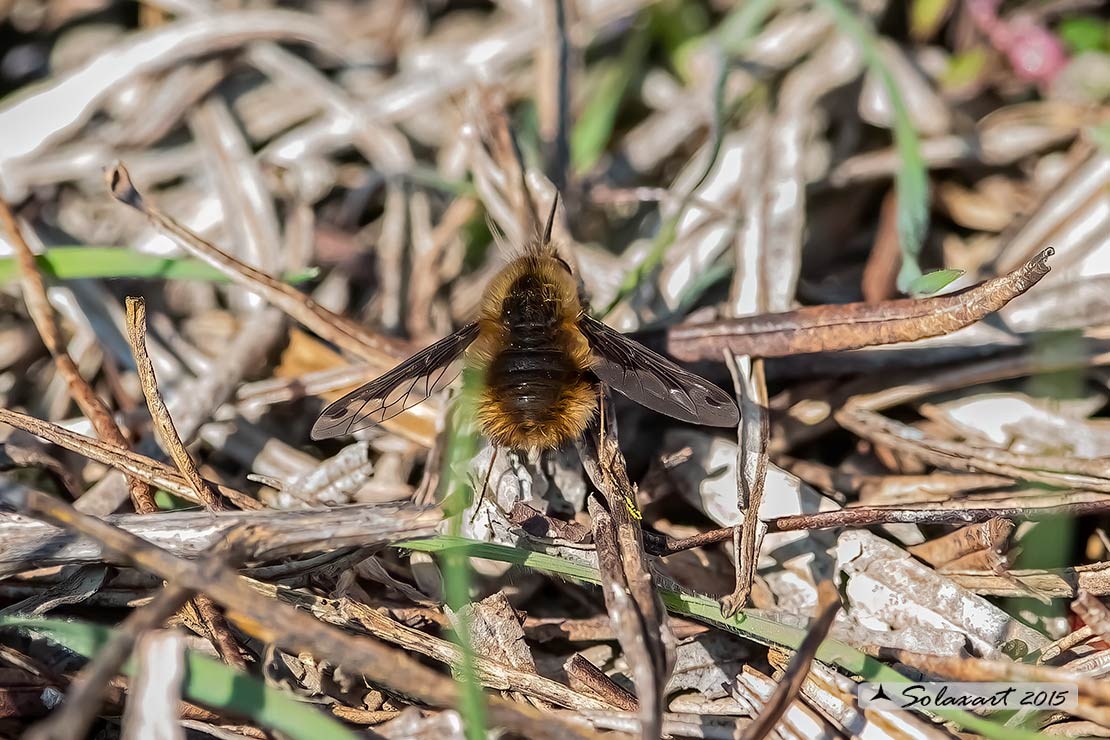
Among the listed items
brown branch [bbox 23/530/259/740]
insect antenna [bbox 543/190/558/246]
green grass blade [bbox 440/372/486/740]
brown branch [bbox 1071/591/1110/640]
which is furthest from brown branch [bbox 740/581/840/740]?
insect antenna [bbox 543/190/558/246]

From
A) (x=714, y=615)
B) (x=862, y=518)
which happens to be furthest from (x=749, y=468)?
(x=714, y=615)

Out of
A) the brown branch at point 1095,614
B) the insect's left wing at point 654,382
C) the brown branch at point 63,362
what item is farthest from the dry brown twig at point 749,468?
the brown branch at point 63,362

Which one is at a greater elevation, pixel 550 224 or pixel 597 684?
pixel 550 224

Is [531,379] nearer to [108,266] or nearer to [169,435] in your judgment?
[169,435]

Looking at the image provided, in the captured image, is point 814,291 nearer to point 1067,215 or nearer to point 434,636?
point 1067,215

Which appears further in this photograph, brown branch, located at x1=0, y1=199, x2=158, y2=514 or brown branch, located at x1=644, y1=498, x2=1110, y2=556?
brown branch, located at x1=0, y1=199, x2=158, y2=514

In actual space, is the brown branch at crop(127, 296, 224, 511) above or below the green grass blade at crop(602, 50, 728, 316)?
below

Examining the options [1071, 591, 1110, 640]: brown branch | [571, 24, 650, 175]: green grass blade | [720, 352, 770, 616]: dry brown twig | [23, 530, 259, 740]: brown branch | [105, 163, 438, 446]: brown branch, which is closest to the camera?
[23, 530, 259, 740]: brown branch

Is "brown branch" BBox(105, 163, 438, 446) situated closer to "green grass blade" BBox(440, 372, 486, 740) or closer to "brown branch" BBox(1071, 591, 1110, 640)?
"green grass blade" BBox(440, 372, 486, 740)
